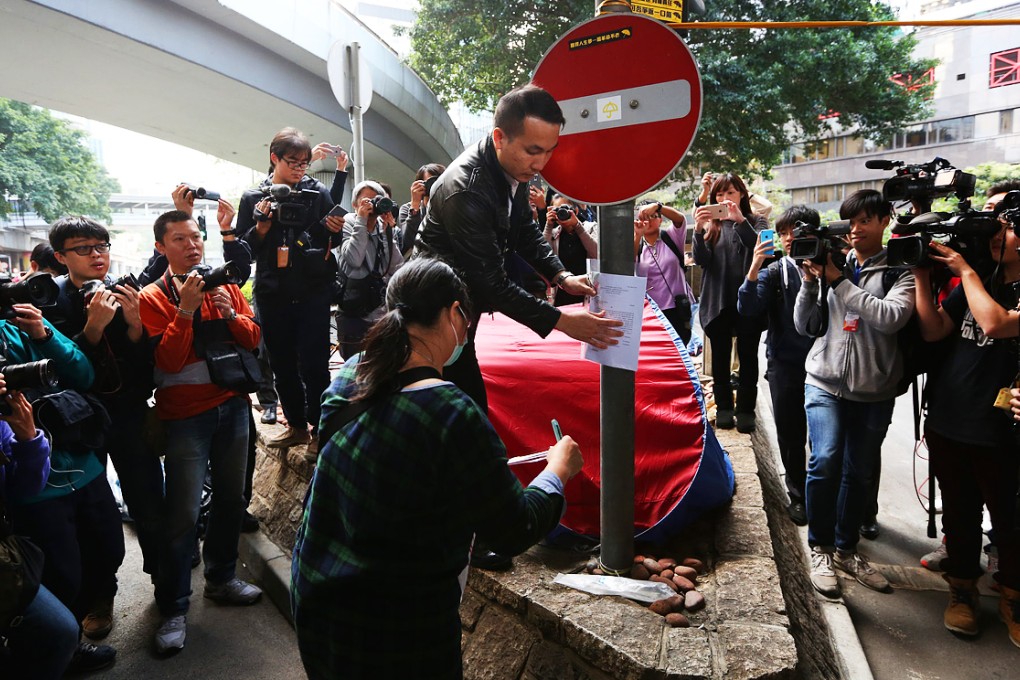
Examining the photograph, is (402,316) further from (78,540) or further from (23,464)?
(78,540)

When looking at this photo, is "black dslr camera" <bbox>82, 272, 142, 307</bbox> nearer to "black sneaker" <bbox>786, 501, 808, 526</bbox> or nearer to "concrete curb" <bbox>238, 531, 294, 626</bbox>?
"concrete curb" <bbox>238, 531, 294, 626</bbox>

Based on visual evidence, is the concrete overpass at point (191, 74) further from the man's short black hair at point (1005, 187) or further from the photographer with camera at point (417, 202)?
the man's short black hair at point (1005, 187)

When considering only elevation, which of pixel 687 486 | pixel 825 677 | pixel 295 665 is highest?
pixel 687 486

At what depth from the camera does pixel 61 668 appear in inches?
86.3

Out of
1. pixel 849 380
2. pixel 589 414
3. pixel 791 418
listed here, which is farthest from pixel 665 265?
pixel 589 414

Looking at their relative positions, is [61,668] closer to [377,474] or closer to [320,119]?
[377,474]

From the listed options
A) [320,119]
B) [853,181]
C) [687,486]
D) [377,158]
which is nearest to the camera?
[687,486]

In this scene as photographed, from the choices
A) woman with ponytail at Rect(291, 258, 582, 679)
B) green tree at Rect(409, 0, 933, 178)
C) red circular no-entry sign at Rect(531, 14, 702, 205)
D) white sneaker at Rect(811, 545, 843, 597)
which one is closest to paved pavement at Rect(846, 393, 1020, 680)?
white sneaker at Rect(811, 545, 843, 597)

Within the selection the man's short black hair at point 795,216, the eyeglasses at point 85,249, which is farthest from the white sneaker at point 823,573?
the eyeglasses at point 85,249

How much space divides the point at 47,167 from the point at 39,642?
307 inches

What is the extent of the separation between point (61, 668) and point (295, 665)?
3.40ft

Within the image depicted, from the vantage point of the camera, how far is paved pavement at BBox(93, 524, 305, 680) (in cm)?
291

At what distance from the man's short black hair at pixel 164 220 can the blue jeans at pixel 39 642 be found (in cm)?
171

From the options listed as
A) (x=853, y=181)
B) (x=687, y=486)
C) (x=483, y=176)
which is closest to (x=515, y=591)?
(x=687, y=486)
